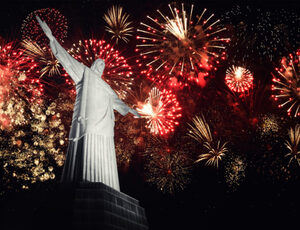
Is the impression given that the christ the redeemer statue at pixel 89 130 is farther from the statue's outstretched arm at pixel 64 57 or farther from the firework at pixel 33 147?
the firework at pixel 33 147

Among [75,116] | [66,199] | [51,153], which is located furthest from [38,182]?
[66,199]

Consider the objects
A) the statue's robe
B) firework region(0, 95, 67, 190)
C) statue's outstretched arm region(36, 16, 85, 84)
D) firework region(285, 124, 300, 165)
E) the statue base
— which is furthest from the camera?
firework region(0, 95, 67, 190)

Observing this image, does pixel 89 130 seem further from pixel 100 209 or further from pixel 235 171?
pixel 235 171

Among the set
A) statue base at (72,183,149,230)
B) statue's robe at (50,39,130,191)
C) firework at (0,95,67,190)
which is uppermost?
firework at (0,95,67,190)

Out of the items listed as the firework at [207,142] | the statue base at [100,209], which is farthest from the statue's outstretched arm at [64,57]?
the firework at [207,142]

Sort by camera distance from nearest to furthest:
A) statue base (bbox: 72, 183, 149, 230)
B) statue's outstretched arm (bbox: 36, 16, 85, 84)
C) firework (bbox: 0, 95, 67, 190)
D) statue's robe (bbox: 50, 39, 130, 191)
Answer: statue base (bbox: 72, 183, 149, 230)
statue's robe (bbox: 50, 39, 130, 191)
statue's outstretched arm (bbox: 36, 16, 85, 84)
firework (bbox: 0, 95, 67, 190)

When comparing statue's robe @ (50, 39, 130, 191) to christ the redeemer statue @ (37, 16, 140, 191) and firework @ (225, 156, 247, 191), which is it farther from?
firework @ (225, 156, 247, 191)

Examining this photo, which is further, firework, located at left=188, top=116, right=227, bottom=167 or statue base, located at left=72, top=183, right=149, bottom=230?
firework, located at left=188, top=116, right=227, bottom=167

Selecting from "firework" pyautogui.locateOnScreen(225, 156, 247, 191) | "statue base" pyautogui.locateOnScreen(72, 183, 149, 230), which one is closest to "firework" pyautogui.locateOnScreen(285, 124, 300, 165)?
"firework" pyautogui.locateOnScreen(225, 156, 247, 191)
